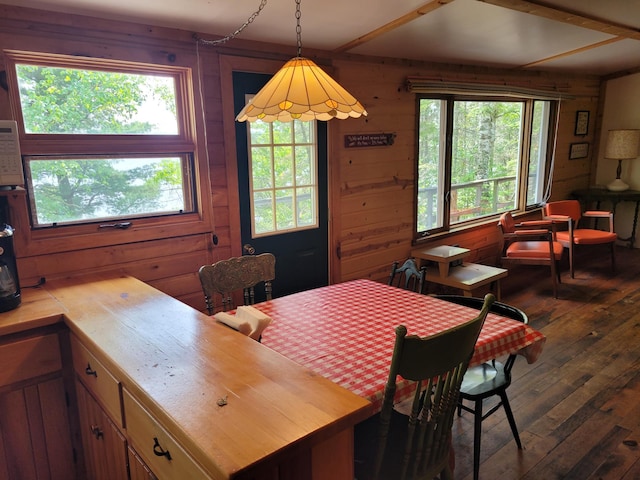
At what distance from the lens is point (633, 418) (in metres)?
2.40

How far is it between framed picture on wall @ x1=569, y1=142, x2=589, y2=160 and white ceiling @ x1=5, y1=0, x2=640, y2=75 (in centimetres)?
158

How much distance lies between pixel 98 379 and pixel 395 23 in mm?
2456

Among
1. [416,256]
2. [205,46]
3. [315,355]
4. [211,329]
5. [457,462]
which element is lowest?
[457,462]

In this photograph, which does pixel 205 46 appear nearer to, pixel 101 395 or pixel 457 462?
pixel 101 395

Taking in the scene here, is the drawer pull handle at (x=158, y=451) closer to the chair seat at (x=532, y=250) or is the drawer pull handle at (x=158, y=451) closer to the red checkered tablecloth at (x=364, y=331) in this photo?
the red checkered tablecloth at (x=364, y=331)

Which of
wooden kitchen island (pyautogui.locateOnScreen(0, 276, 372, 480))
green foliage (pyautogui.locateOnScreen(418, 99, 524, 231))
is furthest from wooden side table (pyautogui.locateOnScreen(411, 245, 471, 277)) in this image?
wooden kitchen island (pyautogui.locateOnScreen(0, 276, 372, 480))

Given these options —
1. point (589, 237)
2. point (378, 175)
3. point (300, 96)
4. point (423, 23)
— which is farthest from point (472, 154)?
point (300, 96)

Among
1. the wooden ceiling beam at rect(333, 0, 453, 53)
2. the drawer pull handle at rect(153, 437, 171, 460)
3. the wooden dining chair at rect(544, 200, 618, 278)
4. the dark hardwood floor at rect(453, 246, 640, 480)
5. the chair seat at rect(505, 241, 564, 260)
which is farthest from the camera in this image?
the wooden dining chair at rect(544, 200, 618, 278)

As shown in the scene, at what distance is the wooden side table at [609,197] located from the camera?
548 cm

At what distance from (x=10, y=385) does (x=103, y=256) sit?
0.77 meters

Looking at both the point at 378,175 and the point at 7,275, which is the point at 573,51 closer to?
the point at 378,175

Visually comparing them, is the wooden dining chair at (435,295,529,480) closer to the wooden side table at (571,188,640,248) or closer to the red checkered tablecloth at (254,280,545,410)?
the red checkered tablecloth at (254,280,545,410)

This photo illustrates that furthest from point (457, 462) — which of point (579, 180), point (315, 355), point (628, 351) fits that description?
point (579, 180)

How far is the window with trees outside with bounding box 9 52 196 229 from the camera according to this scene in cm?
214
